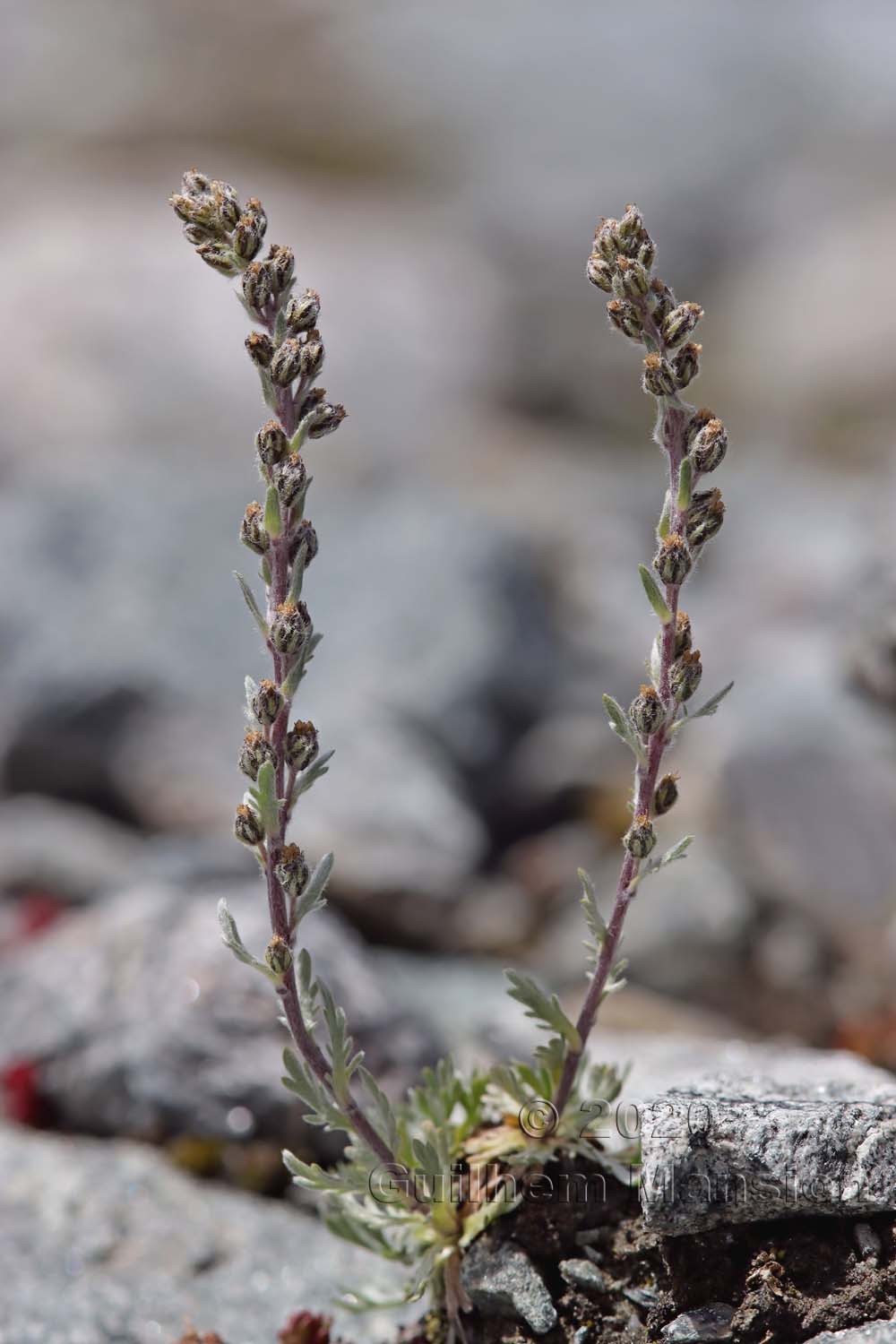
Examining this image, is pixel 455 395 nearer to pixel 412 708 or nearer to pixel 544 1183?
pixel 412 708

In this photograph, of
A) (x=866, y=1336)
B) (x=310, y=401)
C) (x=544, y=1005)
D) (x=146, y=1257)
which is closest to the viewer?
(x=866, y=1336)

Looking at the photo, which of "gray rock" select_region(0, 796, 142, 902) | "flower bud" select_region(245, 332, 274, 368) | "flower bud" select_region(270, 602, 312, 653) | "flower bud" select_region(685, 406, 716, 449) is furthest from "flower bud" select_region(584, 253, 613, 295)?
"gray rock" select_region(0, 796, 142, 902)

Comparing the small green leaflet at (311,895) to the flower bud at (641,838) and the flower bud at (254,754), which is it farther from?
the flower bud at (641,838)

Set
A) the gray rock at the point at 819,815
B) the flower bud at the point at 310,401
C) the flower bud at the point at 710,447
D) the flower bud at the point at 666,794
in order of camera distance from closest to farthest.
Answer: the flower bud at the point at 710,447 < the flower bud at the point at 310,401 < the flower bud at the point at 666,794 < the gray rock at the point at 819,815

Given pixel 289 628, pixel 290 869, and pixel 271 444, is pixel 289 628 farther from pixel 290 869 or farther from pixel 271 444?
pixel 290 869

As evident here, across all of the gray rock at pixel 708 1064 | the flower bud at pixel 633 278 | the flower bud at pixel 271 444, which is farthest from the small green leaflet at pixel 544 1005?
the flower bud at pixel 633 278

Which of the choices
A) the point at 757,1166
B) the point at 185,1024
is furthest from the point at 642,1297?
the point at 185,1024
